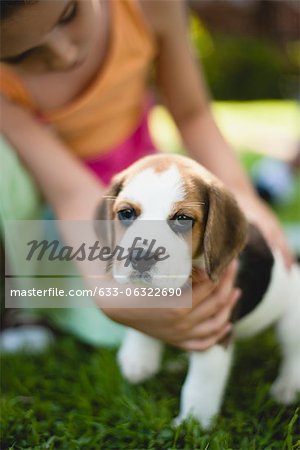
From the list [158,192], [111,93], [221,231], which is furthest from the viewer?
[111,93]

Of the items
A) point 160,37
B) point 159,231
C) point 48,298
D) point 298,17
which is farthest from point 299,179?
point 298,17

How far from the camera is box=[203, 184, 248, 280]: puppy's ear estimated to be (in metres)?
1.36

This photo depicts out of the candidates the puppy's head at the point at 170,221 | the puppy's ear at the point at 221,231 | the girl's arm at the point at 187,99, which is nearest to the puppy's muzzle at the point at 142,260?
the puppy's head at the point at 170,221

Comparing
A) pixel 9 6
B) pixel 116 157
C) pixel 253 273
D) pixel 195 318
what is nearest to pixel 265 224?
pixel 253 273

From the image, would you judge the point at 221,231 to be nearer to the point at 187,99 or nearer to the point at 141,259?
the point at 141,259

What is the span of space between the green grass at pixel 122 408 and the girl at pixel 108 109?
0.23m

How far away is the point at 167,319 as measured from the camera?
1.57 m

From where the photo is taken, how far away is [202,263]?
1.43m

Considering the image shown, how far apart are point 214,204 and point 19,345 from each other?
1.18 m

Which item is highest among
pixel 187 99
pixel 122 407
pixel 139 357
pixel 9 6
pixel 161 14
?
pixel 9 6

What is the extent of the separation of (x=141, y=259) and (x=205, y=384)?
468 mm

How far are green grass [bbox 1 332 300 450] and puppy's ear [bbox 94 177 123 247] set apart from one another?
1.71 ft

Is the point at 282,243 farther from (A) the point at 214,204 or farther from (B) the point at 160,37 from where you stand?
(B) the point at 160,37

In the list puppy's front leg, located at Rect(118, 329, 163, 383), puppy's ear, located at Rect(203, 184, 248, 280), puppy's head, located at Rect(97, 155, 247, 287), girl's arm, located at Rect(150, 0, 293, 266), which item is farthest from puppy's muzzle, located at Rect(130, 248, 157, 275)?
girl's arm, located at Rect(150, 0, 293, 266)
